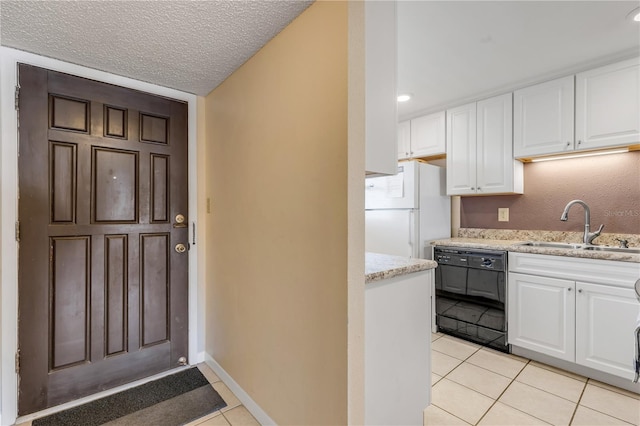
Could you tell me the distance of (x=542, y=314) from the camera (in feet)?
7.51

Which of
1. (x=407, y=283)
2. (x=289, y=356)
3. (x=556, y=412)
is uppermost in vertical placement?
(x=407, y=283)

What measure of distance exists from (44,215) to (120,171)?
1.58ft

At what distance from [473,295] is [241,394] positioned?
207cm

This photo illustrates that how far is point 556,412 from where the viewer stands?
1.75m

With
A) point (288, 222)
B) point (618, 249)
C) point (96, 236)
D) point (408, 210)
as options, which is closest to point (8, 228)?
point (96, 236)

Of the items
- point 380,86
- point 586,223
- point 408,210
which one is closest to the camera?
point 380,86

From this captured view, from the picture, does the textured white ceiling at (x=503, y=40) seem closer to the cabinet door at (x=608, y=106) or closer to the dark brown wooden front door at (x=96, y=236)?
the cabinet door at (x=608, y=106)

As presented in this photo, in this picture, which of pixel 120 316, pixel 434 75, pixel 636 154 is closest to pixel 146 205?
pixel 120 316

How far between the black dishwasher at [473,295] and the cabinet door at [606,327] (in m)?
0.49

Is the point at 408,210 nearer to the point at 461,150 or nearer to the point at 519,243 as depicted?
the point at 461,150

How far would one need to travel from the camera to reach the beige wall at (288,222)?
1200 mm

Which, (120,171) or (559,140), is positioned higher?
(559,140)

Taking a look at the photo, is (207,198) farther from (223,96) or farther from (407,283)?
(407,283)

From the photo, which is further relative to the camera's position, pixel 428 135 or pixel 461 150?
pixel 428 135
